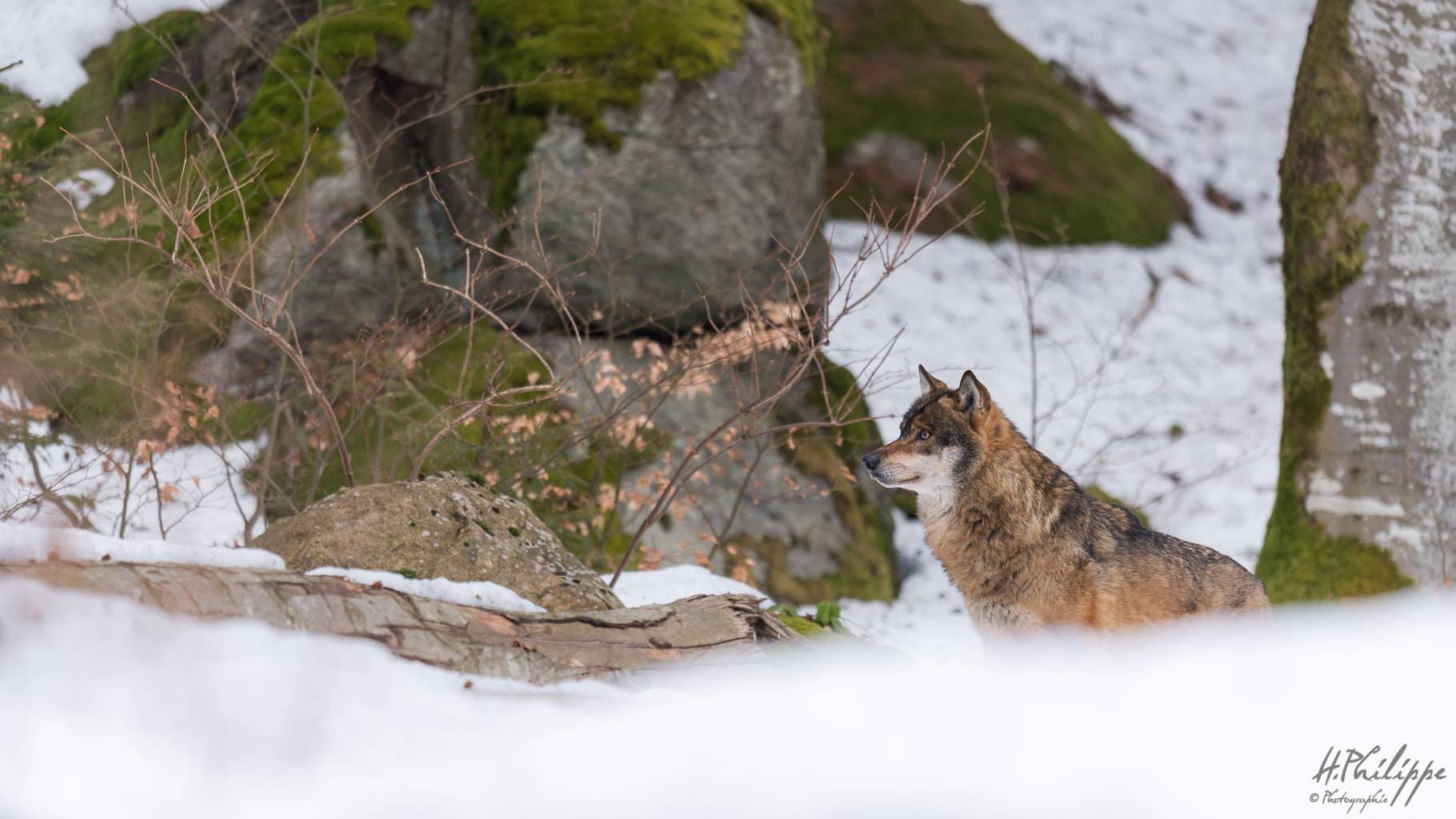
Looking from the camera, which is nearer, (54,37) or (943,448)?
(943,448)

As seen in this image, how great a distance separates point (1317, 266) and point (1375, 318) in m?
0.43

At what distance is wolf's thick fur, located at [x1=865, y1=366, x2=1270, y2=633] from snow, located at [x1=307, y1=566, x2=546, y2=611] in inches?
57.7

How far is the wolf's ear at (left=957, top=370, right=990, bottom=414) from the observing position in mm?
4059

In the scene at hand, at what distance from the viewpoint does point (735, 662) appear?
3475 millimetres

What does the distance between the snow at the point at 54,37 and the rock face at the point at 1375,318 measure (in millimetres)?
7086

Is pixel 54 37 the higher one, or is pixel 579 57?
pixel 579 57

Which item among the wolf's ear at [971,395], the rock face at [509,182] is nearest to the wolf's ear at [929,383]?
the wolf's ear at [971,395]

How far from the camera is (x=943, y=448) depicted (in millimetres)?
4148

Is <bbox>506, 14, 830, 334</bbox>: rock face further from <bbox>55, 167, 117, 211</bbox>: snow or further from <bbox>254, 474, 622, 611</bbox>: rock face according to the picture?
<bbox>254, 474, 622, 611</bbox>: rock face

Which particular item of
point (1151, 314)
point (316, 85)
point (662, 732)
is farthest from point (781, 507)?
point (1151, 314)

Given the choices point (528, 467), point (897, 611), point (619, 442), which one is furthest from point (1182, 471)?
point (528, 467)

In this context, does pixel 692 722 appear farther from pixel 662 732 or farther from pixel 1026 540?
pixel 1026 540

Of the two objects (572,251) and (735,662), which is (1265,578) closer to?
(735,662)

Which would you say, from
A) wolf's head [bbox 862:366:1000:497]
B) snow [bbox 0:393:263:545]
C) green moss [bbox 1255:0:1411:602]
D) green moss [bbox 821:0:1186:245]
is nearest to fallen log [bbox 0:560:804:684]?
wolf's head [bbox 862:366:1000:497]
